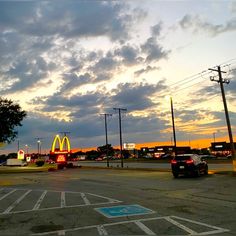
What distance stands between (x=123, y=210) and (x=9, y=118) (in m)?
43.2

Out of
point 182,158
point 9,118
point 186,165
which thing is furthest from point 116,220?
point 9,118

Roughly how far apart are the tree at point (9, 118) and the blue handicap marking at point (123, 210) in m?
41.9

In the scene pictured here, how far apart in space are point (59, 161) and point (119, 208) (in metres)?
52.0

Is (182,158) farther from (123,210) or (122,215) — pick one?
(122,215)

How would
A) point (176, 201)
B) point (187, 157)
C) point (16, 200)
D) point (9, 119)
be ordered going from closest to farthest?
1. point (176, 201)
2. point (16, 200)
3. point (187, 157)
4. point (9, 119)

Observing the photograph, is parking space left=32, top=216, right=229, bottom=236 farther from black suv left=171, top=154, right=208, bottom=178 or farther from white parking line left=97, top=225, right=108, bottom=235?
black suv left=171, top=154, right=208, bottom=178

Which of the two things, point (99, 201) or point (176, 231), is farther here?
point (99, 201)

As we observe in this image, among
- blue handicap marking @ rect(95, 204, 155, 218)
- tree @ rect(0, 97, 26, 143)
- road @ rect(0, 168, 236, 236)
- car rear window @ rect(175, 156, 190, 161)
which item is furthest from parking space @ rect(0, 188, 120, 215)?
tree @ rect(0, 97, 26, 143)

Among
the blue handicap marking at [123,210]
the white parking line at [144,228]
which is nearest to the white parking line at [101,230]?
the white parking line at [144,228]

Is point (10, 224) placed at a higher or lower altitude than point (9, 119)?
lower

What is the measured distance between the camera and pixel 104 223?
10773 millimetres

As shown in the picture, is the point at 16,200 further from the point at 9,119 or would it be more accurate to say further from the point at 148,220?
the point at 9,119

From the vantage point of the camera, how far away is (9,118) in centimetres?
5359

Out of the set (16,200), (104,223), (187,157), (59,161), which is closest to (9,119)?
(59,161)
